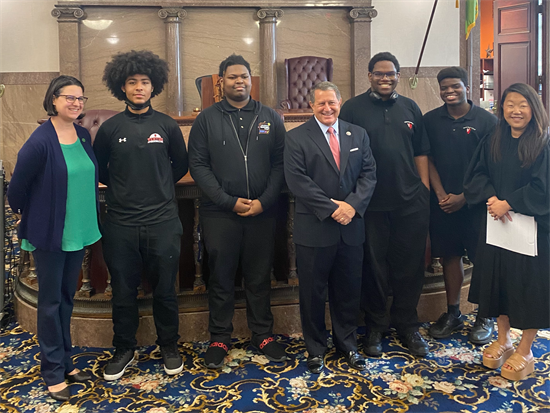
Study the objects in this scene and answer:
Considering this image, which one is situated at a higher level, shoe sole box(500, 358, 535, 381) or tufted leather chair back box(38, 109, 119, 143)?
tufted leather chair back box(38, 109, 119, 143)

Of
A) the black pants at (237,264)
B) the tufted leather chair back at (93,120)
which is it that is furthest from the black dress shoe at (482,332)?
the tufted leather chair back at (93,120)

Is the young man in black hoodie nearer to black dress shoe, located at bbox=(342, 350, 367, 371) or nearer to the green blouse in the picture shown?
black dress shoe, located at bbox=(342, 350, 367, 371)

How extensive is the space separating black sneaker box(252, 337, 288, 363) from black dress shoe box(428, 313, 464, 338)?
1051 millimetres

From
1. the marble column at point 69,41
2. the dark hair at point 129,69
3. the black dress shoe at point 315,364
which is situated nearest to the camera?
the dark hair at point 129,69

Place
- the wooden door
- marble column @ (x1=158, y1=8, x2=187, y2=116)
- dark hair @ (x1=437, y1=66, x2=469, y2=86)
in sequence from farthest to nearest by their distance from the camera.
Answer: the wooden door → marble column @ (x1=158, y1=8, x2=187, y2=116) → dark hair @ (x1=437, y1=66, x2=469, y2=86)

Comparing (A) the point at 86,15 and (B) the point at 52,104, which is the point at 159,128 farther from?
(A) the point at 86,15

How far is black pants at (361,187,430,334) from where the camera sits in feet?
9.93

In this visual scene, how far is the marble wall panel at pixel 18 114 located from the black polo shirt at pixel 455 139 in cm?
674

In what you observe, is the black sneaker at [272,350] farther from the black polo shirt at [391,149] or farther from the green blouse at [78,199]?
the green blouse at [78,199]

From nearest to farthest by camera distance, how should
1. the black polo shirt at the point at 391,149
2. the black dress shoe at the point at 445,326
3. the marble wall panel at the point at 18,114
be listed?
the black polo shirt at the point at 391,149
the black dress shoe at the point at 445,326
the marble wall panel at the point at 18,114

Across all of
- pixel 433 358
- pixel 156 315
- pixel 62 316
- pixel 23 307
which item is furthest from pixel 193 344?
pixel 433 358

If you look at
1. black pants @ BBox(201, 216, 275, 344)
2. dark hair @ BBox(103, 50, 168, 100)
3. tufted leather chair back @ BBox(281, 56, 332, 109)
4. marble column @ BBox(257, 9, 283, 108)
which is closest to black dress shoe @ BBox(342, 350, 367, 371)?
black pants @ BBox(201, 216, 275, 344)

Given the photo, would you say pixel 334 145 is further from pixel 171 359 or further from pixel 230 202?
pixel 171 359

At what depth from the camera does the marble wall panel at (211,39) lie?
7.98 meters
